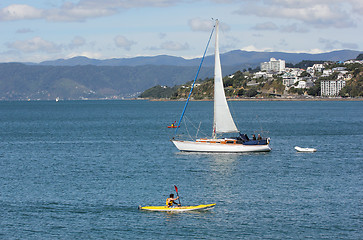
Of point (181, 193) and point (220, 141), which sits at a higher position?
point (220, 141)

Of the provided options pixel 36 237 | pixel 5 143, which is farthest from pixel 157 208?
pixel 5 143

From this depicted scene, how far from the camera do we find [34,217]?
37.1m

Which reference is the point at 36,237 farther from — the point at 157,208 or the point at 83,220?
the point at 157,208

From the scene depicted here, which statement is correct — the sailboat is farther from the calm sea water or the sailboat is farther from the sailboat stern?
the calm sea water

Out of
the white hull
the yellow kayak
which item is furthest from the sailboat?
the yellow kayak

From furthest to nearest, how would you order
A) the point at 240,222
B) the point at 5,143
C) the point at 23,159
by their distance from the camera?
1. the point at 5,143
2. the point at 23,159
3. the point at 240,222

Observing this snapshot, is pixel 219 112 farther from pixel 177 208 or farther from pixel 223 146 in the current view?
pixel 177 208

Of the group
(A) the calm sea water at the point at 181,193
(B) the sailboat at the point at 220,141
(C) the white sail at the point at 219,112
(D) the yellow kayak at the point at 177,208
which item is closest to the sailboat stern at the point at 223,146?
(B) the sailboat at the point at 220,141

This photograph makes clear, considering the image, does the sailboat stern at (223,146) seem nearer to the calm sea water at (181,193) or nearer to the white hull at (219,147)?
the white hull at (219,147)

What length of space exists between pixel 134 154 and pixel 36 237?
122 ft

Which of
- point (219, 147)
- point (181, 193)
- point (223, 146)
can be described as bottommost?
point (181, 193)

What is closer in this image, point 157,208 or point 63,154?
point 157,208

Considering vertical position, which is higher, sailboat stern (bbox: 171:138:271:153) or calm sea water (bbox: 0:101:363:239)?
sailboat stern (bbox: 171:138:271:153)

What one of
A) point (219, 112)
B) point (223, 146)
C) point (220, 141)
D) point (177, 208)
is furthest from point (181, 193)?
point (219, 112)
